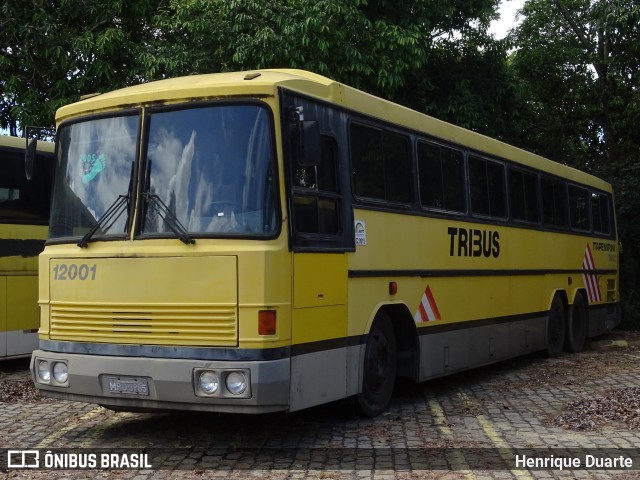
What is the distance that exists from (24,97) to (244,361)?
12324 millimetres

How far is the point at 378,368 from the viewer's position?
8.87 m

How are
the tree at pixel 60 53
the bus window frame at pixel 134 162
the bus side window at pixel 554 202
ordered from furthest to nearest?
the tree at pixel 60 53 < the bus side window at pixel 554 202 < the bus window frame at pixel 134 162

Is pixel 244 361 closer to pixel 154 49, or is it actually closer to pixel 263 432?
pixel 263 432

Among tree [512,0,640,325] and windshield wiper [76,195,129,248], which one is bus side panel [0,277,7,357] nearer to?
windshield wiper [76,195,129,248]

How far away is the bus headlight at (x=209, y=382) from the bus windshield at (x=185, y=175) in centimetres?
109

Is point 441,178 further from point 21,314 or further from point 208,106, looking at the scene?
point 21,314

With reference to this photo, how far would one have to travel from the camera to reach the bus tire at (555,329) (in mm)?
14078

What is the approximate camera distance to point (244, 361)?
22.4 ft

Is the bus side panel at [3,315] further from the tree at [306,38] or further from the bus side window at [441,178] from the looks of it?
the tree at [306,38]

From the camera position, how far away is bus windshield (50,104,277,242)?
7.07 m

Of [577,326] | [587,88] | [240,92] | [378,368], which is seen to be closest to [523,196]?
[577,326]

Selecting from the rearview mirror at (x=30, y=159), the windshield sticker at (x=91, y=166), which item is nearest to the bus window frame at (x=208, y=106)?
the windshield sticker at (x=91, y=166)

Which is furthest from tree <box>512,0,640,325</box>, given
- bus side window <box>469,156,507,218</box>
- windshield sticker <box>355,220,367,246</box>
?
windshield sticker <box>355,220,367,246</box>

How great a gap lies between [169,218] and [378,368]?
2.81 metres
